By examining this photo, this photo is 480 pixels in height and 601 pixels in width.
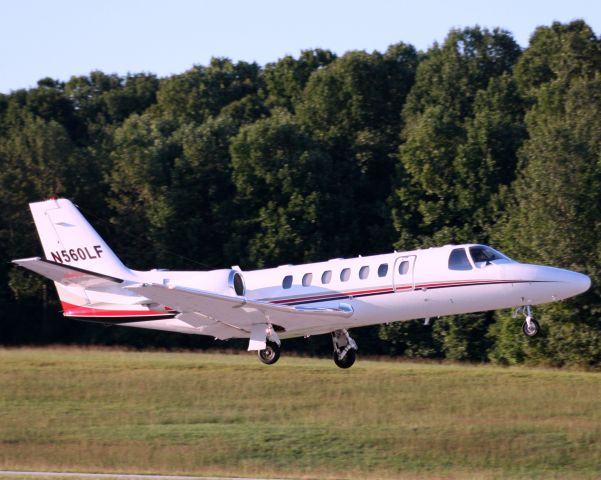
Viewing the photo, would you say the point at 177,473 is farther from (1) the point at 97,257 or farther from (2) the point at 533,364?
(2) the point at 533,364

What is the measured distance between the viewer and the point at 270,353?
24.7 meters

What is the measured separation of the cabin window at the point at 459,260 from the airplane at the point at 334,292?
0.9 inches

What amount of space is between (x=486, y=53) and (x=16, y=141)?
25645 millimetres

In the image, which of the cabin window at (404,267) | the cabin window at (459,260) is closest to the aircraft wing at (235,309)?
the cabin window at (404,267)

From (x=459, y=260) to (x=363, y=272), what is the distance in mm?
2133

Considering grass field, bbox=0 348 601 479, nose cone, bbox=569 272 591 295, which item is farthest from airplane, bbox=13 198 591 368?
grass field, bbox=0 348 601 479

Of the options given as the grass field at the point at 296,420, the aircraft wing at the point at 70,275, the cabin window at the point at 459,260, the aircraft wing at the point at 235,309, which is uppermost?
the cabin window at the point at 459,260

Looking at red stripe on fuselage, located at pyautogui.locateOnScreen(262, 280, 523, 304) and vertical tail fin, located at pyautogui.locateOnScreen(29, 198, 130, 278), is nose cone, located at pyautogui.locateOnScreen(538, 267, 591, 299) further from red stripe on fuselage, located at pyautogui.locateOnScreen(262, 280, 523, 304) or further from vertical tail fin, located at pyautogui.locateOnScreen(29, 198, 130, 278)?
vertical tail fin, located at pyautogui.locateOnScreen(29, 198, 130, 278)

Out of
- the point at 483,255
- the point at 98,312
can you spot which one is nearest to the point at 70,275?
the point at 98,312

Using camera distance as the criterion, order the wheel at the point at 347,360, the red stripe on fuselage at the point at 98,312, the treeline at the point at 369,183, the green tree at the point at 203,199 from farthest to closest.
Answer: the green tree at the point at 203,199 → the treeline at the point at 369,183 → the red stripe on fuselage at the point at 98,312 → the wheel at the point at 347,360

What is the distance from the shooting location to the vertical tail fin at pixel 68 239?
27.3 metres

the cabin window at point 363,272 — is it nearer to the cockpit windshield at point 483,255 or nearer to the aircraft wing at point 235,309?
the aircraft wing at point 235,309

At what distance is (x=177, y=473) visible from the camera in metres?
22.5

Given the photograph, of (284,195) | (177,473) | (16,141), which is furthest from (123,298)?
(16,141)
